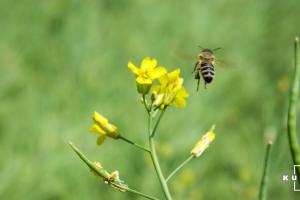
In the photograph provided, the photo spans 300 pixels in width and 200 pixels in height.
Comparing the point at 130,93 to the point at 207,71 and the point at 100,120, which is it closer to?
the point at 207,71

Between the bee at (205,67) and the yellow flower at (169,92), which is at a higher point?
the bee at (205,67)

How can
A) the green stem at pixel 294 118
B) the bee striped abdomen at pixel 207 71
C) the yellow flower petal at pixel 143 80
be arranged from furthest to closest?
the bee striped abdomen at pixel 207 71
the yellow flower petal at pixel 143 80
the green stem at pixel 294 118

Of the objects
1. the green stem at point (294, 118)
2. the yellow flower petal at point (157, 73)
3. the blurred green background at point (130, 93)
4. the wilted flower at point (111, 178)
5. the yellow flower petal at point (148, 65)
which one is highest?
the blurred green background at point (130, 93)

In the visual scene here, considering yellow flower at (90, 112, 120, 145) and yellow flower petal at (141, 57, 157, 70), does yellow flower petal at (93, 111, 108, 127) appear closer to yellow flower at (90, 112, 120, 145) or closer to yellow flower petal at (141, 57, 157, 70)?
yellow flower at (90, 112, 120, 145)

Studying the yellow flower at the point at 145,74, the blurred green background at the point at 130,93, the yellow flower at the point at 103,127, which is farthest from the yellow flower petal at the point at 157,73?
the blurred green background at the point at 130,93

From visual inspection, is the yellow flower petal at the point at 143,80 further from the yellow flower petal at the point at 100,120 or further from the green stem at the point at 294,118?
the green stem at the point at 294,118

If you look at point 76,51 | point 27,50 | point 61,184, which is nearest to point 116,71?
point 76,51

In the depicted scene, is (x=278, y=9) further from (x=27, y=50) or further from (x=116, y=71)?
(x=27, y=50)
